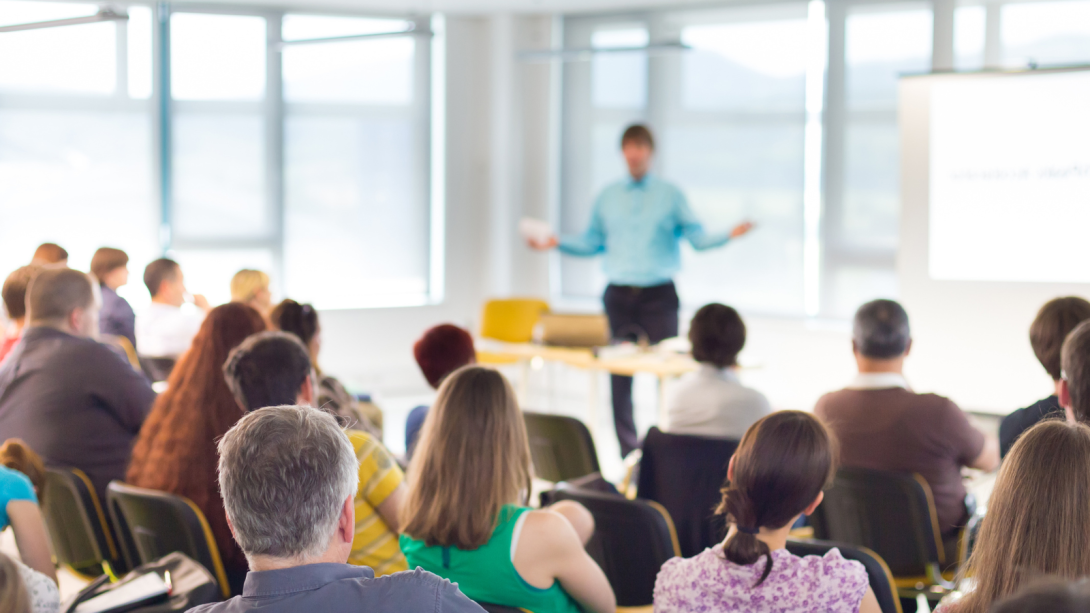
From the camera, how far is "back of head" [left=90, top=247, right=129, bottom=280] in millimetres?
5570

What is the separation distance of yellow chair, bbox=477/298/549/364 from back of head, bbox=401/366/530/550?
4.92m

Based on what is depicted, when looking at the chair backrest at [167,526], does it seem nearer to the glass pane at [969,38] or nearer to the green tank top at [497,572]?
the green tank top at [497,572]

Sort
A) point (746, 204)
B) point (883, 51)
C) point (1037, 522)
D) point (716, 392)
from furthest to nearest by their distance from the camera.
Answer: point (746, 204), point (883, 51), point (716, 392), point (1037, 522)

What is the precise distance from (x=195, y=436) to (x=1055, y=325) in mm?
2499

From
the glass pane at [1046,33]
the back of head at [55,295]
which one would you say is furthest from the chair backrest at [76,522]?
the glass pane at [1046,33]

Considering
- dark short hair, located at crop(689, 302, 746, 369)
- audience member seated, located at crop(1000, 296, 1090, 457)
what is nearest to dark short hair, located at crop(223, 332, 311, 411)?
dark short hair, located at crop(689, 302, 746, 369)

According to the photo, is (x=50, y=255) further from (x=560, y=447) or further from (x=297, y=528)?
(x=297, y=528)

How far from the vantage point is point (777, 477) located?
196 cm

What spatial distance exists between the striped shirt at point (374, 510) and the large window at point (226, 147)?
15.0ft

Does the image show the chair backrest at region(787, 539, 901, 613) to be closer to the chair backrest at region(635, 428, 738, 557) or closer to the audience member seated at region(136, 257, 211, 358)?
the chair backrest at region(635, 428, 738, 557)

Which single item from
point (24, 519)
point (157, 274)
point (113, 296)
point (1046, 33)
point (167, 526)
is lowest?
point (167, 526)

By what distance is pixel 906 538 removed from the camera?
3090mm

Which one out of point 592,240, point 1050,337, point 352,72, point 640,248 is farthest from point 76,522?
point 352,72

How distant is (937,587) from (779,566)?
4.67 ft
